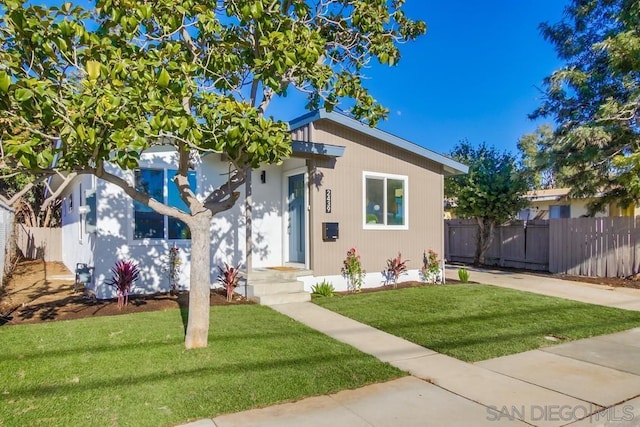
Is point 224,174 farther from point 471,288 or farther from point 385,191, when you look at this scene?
point 471,288

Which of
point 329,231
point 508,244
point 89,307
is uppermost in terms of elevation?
point 329,231

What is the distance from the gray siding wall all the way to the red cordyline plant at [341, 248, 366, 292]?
0.52ft

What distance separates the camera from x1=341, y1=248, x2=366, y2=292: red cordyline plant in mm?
9719

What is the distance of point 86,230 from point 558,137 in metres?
13.3

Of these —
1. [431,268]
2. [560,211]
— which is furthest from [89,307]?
[560,211]

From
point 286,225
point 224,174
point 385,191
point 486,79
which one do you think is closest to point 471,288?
point 385,191

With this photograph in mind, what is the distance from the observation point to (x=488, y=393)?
4.11 metres

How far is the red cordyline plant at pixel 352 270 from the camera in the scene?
31.9 ft

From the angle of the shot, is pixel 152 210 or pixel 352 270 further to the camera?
pixel 352 270

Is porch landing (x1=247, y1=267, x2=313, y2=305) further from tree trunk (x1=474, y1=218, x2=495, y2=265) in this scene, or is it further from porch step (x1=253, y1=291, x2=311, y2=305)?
tree trunk (x1=474, y1=218, x2=495, y2=265)

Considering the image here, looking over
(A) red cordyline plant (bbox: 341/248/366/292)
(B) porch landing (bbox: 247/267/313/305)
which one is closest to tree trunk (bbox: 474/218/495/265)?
(A) red cordyline plant (bbox: 341/248/366/292)

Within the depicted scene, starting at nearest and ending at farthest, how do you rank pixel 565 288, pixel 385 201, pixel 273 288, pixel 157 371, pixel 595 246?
pixel 157 371 → pixel 273 288 → pixel 565 288 → pixel 385 201 → pixel 595 246

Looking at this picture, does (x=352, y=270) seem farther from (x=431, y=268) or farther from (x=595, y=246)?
(x=595, y=246)

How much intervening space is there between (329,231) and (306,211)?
73cm
